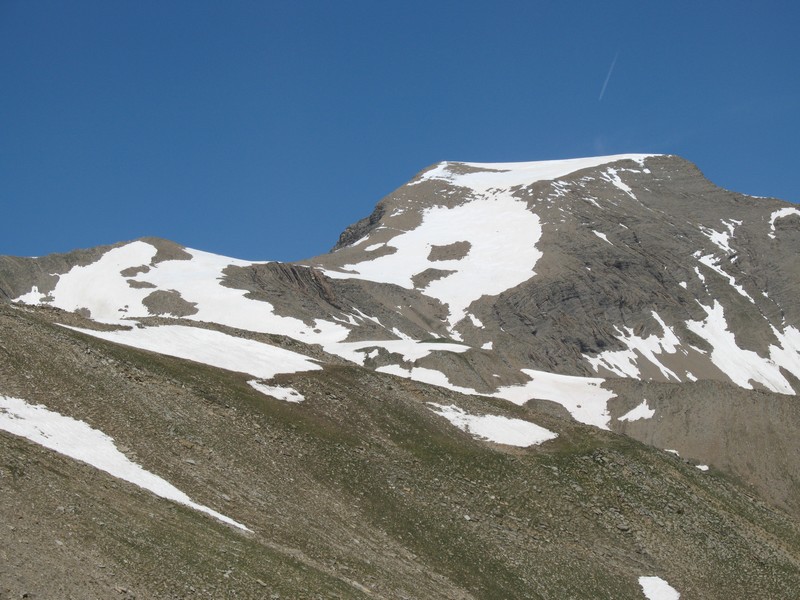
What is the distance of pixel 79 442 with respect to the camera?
3825 cm

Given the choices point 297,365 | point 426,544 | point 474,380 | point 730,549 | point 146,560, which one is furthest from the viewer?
point 474,380

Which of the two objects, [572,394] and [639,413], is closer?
[639,413]

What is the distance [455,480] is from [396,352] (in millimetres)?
66209

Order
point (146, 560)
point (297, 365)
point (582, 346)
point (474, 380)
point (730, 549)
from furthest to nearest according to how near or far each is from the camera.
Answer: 1. point (582, 346)
2. point (474, 380)
3. point (297, 365)
4. point (730, 549)
5. point (146, 560)

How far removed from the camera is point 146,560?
29.4 m

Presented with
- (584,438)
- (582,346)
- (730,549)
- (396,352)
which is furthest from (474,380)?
(582,346)

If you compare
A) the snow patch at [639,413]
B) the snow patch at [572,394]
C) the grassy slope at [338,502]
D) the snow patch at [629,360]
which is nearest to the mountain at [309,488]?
the grassy slope at [338,502]

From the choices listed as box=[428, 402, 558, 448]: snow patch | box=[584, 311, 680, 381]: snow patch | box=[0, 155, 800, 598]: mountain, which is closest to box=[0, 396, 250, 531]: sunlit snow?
box=[0, 155, 800, 598]: mountain

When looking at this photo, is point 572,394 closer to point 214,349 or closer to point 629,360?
point 214,349

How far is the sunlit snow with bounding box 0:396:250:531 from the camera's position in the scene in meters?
36.5

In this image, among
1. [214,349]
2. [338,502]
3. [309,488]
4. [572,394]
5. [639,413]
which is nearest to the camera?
[338,502]

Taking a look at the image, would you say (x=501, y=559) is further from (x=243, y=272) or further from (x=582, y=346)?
(x=582, y=346)

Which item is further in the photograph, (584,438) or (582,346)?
(582,346)

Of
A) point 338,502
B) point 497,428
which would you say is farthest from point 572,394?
point 338,502
